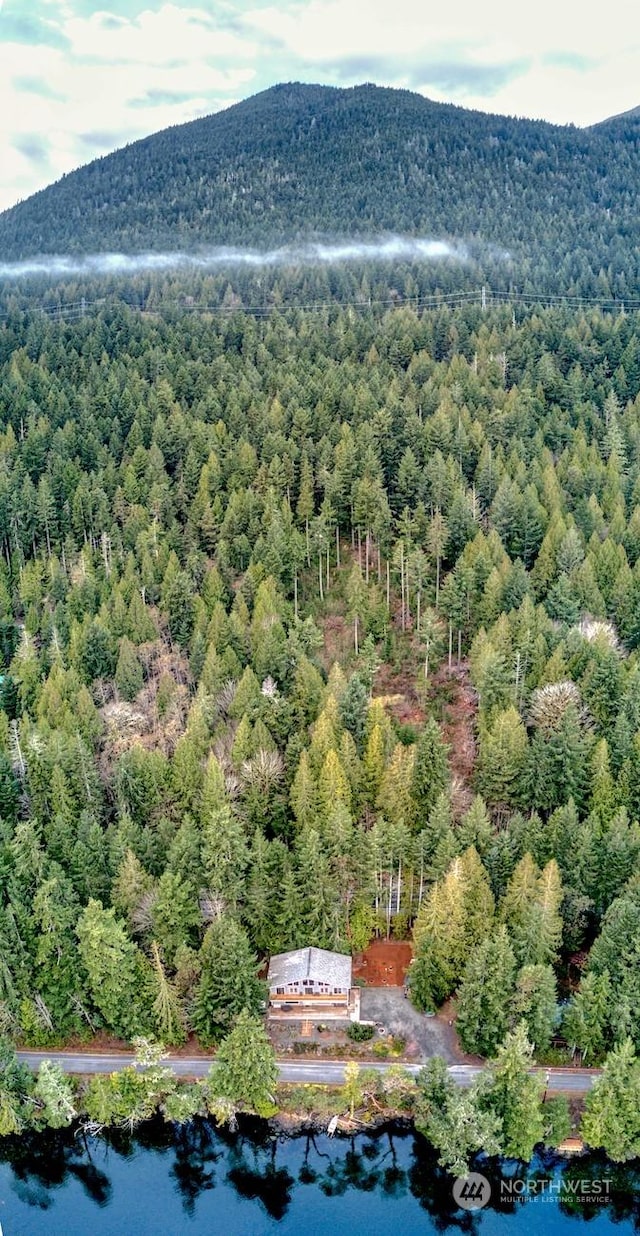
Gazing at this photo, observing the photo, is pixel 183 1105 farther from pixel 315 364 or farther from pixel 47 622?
pixel 315 364

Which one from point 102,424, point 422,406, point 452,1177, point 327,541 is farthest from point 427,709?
point 102,424

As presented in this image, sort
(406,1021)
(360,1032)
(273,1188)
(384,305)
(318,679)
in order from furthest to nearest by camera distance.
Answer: (384,305), (318,679), (406,1021), (360,1032), (273,1188)

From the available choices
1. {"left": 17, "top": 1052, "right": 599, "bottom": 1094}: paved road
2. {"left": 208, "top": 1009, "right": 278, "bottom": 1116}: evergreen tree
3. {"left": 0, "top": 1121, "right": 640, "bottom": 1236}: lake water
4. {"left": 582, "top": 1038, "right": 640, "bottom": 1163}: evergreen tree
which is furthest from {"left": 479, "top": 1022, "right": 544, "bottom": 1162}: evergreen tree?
{"left": 208, "top": 1009, "right": 278, "bottom": 1116}: evergreen tree

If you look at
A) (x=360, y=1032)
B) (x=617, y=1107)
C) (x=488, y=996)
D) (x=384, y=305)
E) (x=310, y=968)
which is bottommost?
(x=360, y=1032)

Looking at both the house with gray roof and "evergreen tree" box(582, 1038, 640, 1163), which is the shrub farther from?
"evergreen tree" box(582, 1038, 640, 1163)

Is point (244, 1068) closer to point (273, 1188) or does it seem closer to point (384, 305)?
point (273, 1188)

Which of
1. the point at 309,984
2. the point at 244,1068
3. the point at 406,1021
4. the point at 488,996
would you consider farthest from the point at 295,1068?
the point at 488,996
